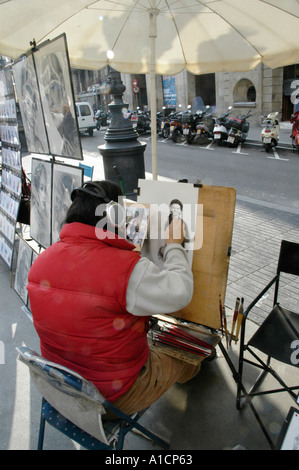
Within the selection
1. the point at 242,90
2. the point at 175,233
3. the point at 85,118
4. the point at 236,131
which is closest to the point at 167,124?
the point at 236,131

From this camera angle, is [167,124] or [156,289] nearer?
[156,289]

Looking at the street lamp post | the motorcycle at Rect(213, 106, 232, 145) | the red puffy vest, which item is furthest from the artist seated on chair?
the motorcycle at Rect(213, 106, 232, 145)

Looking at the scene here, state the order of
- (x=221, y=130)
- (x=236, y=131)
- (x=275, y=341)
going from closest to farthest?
(x=275, y=341) → (x=236, y=131) → (x=221, y=130)

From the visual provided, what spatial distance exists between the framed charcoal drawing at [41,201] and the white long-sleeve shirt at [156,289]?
184cm

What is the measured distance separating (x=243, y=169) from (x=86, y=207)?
7.35 meters

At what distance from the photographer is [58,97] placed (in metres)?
2.67

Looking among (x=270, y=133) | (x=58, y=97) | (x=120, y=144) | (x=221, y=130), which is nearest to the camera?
(x=58, y=97)

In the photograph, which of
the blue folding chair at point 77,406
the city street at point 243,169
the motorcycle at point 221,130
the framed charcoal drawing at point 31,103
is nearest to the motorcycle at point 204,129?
the city street at point 243,169

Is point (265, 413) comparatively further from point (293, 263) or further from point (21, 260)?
point (21, 260)

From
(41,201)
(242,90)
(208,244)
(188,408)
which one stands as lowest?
(188,408)

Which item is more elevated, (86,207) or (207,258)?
(86,207)

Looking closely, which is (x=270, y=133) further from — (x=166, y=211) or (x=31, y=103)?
(x=166, y=211)
